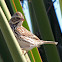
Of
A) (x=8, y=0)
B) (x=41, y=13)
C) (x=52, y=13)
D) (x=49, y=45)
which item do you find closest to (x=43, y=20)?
(x=41, y=13)

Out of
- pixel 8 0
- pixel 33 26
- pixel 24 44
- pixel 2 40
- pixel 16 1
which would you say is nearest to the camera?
pixel 2 40

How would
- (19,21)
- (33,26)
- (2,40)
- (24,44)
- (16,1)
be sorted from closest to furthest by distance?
1. (2,40)
2. (16,1)
3. (24,44)
4. (19,21)
5. (33,26)

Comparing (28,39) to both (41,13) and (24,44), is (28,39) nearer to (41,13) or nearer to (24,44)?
(24,44)

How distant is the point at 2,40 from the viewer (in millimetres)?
1072

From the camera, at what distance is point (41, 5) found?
1885 mm

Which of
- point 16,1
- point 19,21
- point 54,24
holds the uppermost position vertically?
point 16,1

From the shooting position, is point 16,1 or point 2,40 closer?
point 2,40

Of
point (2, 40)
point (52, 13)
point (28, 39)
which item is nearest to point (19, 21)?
point (28, 39)

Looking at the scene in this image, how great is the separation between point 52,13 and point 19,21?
0.72 metres

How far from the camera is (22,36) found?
2.08 meters

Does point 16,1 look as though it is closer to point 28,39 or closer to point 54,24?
point 28,39

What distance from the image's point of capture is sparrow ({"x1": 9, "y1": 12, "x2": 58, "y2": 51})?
2010 mm

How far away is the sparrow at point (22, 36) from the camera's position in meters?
2.01

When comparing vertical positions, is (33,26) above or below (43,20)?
below
